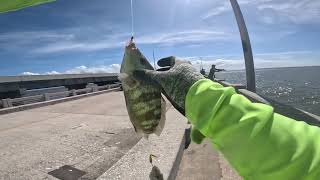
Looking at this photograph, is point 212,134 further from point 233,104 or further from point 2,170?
point 2,170

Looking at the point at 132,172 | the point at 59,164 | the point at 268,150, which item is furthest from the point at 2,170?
the point at 268,150

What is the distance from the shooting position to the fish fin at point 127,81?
2133mm

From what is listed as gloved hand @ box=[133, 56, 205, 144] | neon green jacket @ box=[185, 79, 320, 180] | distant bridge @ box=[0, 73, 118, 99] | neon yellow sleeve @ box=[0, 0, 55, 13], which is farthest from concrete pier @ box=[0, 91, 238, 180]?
distant bridge @ box=[0, 73, 118, 99]

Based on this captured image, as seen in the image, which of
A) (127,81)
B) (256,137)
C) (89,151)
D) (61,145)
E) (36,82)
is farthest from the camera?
(36,82)

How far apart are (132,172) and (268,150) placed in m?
4.01

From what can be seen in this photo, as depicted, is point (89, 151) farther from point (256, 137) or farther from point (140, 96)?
point (256, 137)

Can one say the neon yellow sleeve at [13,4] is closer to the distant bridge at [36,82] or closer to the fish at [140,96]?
the fish at [140,96]

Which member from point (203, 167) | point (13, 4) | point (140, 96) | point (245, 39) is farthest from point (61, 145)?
point (245, 39)

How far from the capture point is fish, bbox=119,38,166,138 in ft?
6.81

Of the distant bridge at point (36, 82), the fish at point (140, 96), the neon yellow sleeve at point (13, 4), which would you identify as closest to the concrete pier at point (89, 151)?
the fish at point (140, 96)

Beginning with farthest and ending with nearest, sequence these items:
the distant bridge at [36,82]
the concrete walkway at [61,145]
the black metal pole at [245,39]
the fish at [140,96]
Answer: the distant bridge at [36,82] < the black metal pole at [245,39] < the concrete walkway at [61,145] < the fish at [140,96]

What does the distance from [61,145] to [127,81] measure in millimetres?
6518

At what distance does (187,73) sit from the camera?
6.19 feet

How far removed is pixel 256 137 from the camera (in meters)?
1.51
